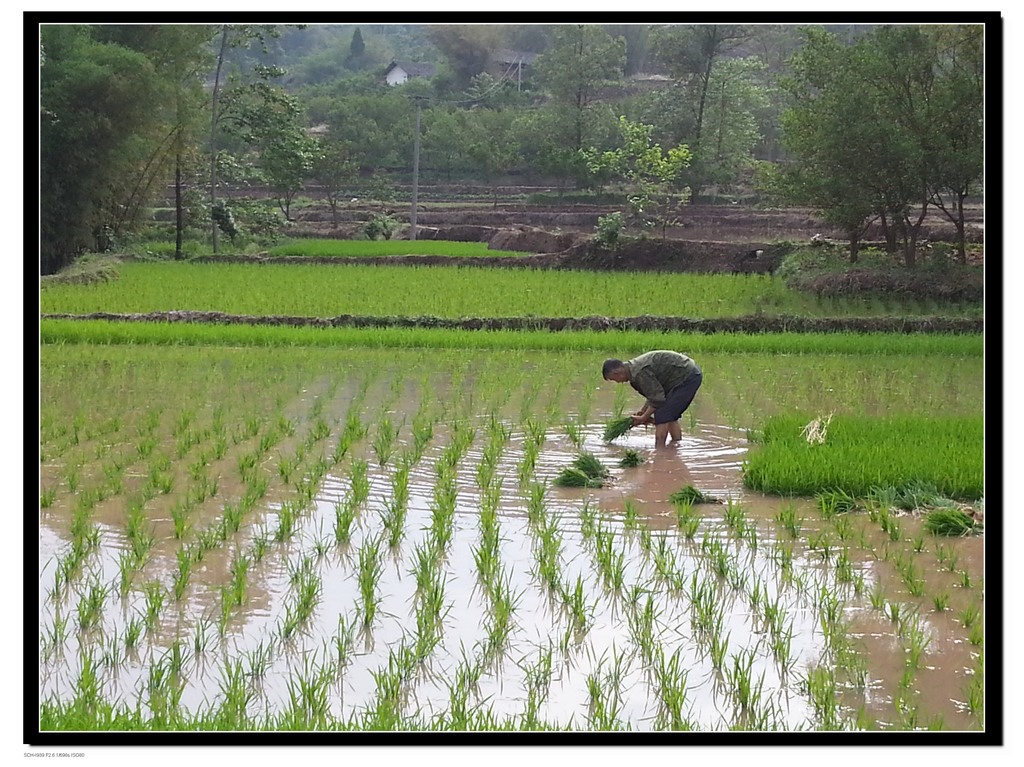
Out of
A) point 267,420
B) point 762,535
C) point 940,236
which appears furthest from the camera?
point 940,236

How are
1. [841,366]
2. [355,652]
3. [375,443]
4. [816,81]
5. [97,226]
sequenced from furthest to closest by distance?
[97,226] < [816,81] < [841,366] < [375,443] < [355,652]

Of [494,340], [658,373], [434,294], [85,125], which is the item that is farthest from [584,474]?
[85,125]

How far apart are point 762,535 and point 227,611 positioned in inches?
85.5

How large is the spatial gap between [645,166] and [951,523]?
20.6 meters

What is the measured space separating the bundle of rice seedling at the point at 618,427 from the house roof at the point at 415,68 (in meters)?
34.8

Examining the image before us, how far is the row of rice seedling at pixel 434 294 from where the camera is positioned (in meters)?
13.0

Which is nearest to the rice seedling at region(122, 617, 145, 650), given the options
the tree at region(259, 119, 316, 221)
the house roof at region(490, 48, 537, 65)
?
the tree at region(259, 119, 316, 221)

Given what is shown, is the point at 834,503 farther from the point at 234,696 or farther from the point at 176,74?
the point at 176,74

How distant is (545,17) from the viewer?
3.22 meters

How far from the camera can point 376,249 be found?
21312mm

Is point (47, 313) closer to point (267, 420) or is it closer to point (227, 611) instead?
point (267, 420)

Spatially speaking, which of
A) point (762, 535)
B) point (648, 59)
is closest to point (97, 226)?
point (762, 535)

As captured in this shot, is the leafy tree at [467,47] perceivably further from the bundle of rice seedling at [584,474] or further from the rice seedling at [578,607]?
the rice seedling at [578,607]

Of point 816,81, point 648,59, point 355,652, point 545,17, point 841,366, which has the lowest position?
point 355,652
